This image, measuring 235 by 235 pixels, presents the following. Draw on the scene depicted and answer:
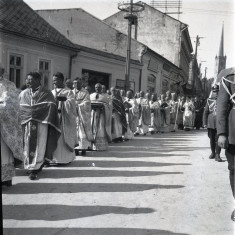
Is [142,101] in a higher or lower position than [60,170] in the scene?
higher

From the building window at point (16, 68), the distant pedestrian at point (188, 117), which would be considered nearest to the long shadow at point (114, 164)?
the building window at point (16, 68)

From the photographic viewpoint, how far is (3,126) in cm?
586

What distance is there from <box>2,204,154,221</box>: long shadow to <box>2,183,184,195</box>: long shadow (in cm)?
80

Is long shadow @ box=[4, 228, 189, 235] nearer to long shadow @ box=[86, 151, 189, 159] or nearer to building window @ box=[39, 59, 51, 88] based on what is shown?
long shadow @ box=[86, 151, 189, 159]

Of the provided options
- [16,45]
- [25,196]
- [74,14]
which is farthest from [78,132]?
[74,14]

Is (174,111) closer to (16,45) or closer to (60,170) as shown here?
(16,45)

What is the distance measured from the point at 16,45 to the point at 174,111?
982 centimetres

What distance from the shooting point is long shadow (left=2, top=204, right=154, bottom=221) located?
14.8 feet

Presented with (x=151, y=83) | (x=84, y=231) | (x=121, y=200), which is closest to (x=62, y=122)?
(x=121, y=200)

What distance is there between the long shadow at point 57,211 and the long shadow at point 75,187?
798 mm

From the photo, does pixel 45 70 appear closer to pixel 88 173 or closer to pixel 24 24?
pixel 24 24

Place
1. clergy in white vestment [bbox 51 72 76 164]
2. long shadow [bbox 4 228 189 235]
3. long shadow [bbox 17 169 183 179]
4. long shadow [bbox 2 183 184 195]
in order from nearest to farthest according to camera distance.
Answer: long shadow [bbox 4 228 189 235], long shadow [bbox 2 183 184 195], long shadow [bbox 17 169 183 179], clergy in white vestment [bbox 51 72 76 164]

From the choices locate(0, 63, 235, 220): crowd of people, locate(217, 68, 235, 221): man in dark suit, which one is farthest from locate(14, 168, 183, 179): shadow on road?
locate(217, 68, 235, 221): man in dark suit

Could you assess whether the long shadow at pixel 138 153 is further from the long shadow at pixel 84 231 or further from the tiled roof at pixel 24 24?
the tiled roof at pixel 24 24
